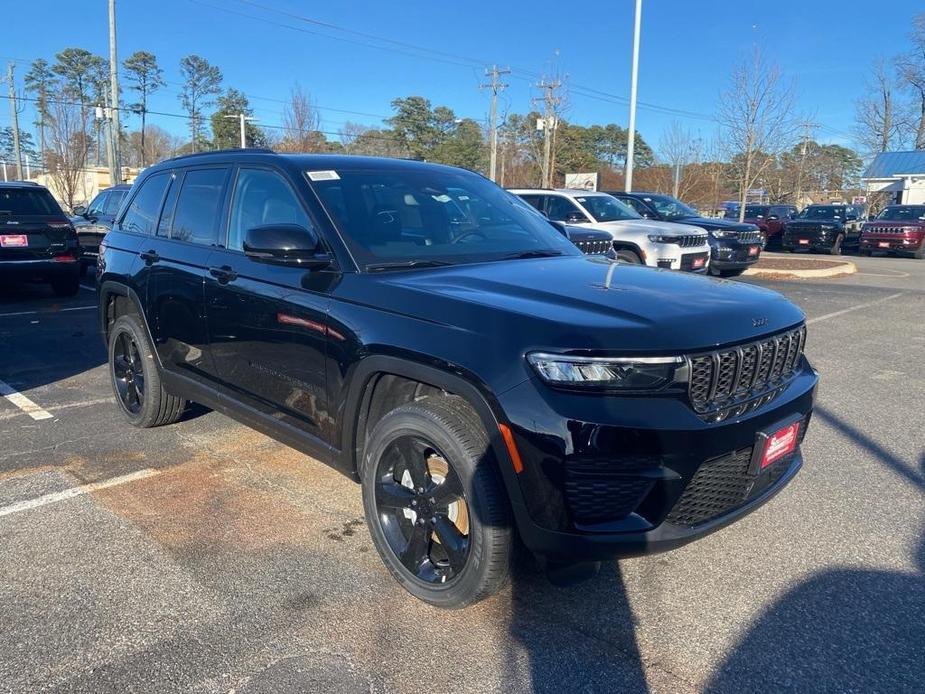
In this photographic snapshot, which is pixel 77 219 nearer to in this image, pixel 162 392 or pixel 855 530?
pixel 162 392

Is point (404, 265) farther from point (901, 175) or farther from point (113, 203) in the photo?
point (901, 175)

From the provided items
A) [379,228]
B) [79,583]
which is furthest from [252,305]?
[79,583]

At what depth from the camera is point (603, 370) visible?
2480 mm

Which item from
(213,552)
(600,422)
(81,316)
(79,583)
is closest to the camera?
(600,422)

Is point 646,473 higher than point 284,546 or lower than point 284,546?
higher

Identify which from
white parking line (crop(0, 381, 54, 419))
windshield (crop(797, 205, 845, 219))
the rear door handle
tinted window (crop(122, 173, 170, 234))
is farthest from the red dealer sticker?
windshield (crop(797, 205, 845, 219))

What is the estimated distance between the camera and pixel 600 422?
94.7 inches

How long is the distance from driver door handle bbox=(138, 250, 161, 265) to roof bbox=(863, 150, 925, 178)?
54.9 meters

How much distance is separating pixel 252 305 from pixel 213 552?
123 centimetres

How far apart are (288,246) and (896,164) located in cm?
5700

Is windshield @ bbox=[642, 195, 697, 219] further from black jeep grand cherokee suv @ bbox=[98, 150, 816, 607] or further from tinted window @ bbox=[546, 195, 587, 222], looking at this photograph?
black jeep grand cherokee suv @ bbox=[98, 150, 816, 607]

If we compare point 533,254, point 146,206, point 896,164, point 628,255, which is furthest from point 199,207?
point 896,164

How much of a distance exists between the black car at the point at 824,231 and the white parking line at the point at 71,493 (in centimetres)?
2460

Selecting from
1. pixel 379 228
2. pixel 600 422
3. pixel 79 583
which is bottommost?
pixel 79 583
